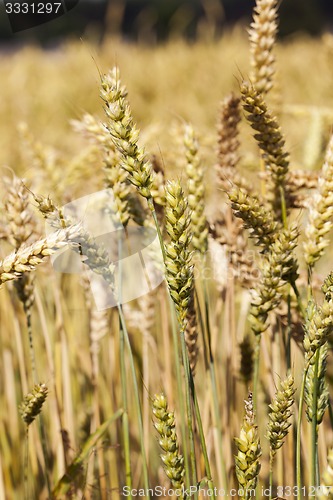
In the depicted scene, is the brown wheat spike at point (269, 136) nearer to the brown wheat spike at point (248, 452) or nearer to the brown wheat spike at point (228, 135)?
the brown wheat spike at point (228, 135)

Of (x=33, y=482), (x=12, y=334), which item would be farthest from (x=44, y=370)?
(x=33, y=482)

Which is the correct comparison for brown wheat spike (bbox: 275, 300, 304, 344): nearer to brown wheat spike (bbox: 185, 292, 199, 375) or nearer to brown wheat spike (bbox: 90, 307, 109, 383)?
brown wheat spike (bbox: 185, 292, 199, 375)

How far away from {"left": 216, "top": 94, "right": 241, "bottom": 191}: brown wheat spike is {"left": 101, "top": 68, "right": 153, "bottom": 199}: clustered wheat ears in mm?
285

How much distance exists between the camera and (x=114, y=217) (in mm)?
649

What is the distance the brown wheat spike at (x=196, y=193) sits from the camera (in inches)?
24.2

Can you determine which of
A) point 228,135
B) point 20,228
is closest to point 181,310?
point 20,228

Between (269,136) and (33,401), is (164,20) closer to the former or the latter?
(269,136)

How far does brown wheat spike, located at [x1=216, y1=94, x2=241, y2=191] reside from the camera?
73 cm

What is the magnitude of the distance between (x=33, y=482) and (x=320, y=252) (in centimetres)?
47

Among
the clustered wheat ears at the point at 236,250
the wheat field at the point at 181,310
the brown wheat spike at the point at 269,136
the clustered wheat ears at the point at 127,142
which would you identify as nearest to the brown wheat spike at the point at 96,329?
the wheat field at the point at 181,310

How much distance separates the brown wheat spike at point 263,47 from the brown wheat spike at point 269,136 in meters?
0.08

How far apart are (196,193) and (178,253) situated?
0.20 meters

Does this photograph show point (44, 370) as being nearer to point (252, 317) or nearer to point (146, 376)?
point (146, 376)

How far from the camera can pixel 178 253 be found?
0.43m
